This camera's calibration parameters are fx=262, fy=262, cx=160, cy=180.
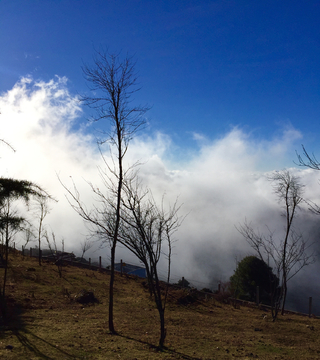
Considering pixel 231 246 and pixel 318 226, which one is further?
pixel 231 246

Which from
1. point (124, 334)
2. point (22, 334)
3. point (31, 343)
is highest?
point (31, 343)

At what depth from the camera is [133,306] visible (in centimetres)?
1252

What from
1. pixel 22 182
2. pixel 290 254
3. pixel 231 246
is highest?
pixel 22 182

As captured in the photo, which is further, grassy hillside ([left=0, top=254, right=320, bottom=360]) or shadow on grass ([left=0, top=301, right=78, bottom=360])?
grassy hillside ([left=0, top=254, right=320, bottom=360])

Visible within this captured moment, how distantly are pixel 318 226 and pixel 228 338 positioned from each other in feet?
203

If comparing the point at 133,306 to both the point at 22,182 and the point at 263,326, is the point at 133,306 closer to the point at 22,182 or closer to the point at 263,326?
the point at 263,326

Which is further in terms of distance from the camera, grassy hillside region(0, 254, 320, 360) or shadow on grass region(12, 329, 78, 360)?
grassy hillside region(0, 254, 320, 360)

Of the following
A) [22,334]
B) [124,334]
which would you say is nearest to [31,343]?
[22,334]

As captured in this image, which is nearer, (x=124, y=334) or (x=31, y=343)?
(x=31, y=343)

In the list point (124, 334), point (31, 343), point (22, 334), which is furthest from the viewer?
point (124, 334)

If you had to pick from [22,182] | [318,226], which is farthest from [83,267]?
[318,226]

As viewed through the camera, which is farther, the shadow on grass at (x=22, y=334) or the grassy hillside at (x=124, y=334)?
the grassy hillside at (x=124, y=334)

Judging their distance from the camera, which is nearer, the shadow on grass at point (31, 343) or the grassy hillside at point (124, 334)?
the shadow on grass at point (31, 343)

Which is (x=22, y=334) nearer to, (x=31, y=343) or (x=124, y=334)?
(x=31, y=343)
